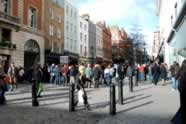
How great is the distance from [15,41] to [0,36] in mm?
2455

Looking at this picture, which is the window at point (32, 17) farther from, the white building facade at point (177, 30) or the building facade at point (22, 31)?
the white building facade at point (177, 30)

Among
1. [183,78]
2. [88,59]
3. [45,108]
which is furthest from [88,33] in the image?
[183,78]

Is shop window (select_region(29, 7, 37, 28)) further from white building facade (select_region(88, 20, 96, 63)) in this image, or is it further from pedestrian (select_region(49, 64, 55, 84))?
white building facade (select_region(88, 20, 96, 63))

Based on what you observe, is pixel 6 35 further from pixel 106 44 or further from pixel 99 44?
pixel 106 44

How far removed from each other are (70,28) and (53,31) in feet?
28.7

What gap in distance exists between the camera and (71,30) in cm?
5684

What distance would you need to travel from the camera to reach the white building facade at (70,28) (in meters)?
53.9

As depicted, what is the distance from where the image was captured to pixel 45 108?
1141 centimetres

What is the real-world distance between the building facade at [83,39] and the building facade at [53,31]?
1089 centimetres

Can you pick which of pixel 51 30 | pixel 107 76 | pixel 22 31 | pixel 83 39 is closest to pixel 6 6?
pixel 22 31

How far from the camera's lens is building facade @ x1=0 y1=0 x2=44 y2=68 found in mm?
31781

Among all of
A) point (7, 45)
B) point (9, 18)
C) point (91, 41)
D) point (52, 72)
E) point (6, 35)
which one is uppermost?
point (91, 41)

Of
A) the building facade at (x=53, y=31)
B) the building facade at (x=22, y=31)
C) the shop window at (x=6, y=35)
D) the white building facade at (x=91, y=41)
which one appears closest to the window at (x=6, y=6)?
the building facade at (x=22, y=31)

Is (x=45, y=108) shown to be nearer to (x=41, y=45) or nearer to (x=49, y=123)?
(x=49, y=123)
